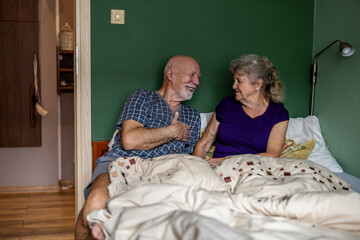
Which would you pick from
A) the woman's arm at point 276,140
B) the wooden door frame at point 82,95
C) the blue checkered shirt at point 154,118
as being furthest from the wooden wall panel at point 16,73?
the woman's arm at point 276,140

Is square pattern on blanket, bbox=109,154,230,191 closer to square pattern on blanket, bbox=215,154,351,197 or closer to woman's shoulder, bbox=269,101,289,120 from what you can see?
square pattern on blanket, bbox=215,154,351,197

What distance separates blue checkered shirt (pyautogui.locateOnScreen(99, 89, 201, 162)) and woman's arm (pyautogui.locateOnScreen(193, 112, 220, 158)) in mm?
74

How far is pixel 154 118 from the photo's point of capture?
232 cm

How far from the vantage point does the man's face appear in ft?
7.80

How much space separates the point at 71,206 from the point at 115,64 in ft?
4.90

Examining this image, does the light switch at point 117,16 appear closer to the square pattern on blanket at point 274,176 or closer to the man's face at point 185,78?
the man's face at point 185,78

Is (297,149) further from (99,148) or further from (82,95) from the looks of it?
(82,95)

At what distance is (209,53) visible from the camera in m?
2.70

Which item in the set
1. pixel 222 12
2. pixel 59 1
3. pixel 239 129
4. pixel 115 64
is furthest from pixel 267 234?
pixel 59 1

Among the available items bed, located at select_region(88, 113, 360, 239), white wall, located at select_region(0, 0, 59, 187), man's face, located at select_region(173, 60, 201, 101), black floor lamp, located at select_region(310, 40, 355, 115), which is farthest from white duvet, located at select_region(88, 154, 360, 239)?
white wall, located at select_region(0, 0, 59, 187)

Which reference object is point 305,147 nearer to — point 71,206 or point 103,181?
point 103,181

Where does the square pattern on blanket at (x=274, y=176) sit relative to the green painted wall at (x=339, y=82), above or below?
below

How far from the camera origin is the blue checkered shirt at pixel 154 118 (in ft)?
7.27

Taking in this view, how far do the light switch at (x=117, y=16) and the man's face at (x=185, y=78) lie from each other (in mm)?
531
